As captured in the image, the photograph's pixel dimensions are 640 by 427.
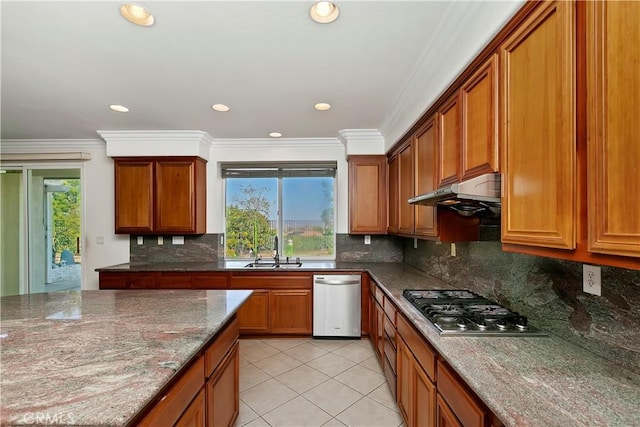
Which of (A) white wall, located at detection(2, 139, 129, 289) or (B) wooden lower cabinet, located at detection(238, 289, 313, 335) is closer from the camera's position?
(B) wooden lower cabinet, located at detection(238, 289, 313, 335)

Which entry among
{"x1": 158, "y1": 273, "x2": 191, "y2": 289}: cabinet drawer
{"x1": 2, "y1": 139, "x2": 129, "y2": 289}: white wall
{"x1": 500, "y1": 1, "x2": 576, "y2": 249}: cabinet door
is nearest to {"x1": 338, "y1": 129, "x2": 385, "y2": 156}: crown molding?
{"x1": 500, "y1": 1, "x2": 576, "y2": 249}: cabinet door

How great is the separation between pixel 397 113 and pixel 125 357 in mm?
2874

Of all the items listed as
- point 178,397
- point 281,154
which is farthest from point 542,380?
point 281,154

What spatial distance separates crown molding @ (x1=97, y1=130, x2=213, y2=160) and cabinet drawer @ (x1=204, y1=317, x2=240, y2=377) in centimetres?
265

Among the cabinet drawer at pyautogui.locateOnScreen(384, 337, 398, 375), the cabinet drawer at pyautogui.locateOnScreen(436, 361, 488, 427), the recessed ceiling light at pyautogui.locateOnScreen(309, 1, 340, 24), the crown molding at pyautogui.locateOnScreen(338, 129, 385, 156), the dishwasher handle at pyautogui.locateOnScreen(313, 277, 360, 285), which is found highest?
the recessed ceiling light at pyautogui.locateOnScreen(309, 1, 340, 24)

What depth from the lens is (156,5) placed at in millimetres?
1574

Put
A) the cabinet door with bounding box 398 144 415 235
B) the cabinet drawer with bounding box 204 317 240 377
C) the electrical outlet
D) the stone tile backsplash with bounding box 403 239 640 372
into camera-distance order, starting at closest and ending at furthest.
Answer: the stone tile backsplash with bounding box 403 239 640 372
the electrical outlet
the cabinet drawer with bounding box 204 317 240 377
the cabinet door with bounding box 398 144 415 235

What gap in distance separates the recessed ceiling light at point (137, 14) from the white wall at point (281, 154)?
2.42m

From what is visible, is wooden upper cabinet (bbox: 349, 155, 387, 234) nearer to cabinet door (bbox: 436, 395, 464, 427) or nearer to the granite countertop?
the granite countertop

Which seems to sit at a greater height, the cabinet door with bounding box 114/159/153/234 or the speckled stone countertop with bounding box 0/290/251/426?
the cabinet door with bounding box 114/159/153/234

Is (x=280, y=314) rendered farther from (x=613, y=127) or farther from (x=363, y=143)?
(x=613, y=127)

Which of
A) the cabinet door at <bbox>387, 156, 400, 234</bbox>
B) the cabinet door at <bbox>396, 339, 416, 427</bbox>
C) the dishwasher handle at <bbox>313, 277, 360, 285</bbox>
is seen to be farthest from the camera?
the dishwasher handle at <bbox>313, 277, 360, 285</bbox>

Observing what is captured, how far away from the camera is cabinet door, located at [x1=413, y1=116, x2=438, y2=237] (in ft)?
7.20

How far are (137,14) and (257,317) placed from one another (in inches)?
123
